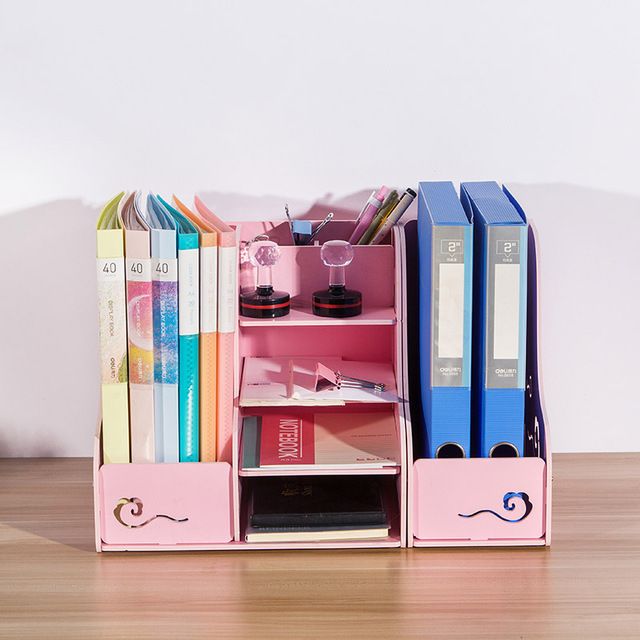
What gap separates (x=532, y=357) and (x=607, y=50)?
58 cm

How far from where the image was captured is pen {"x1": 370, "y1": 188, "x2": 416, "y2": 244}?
5.38 feet

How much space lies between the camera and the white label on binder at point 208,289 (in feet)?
4.91

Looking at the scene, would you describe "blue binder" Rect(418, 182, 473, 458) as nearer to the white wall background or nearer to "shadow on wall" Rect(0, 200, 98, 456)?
the white wall background

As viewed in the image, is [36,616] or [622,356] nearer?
[36,616]

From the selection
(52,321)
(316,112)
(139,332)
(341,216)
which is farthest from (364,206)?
(52,321)

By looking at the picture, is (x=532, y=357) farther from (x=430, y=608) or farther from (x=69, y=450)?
(x=69, y=450)

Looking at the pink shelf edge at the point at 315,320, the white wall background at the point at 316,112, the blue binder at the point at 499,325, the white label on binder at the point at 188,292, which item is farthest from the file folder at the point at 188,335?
the blue binder at the point at 499,325

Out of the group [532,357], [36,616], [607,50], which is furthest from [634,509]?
[36,616]

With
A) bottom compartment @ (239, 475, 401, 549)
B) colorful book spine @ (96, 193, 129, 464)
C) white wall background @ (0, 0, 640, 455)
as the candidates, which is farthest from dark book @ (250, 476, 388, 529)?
white wall background @ (0, 0, 640, 455)

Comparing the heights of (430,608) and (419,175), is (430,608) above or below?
below

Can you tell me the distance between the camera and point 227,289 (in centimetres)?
151

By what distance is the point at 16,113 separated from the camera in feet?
5.74

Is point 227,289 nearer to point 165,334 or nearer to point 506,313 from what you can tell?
point 165,334

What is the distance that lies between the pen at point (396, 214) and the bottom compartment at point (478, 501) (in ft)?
1.29
